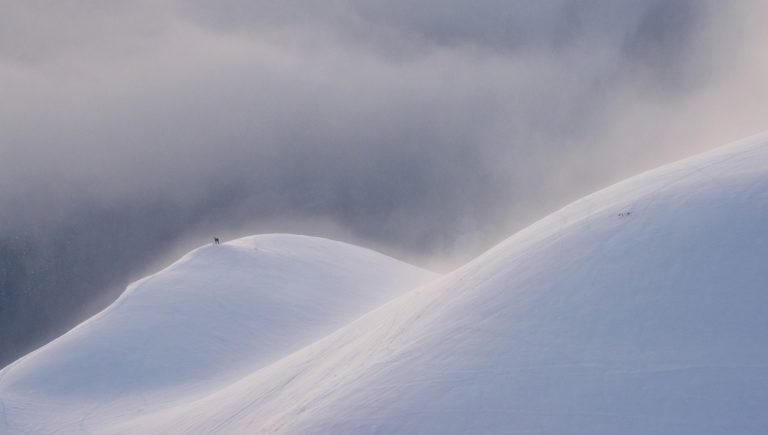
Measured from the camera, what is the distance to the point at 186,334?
68.6 ft

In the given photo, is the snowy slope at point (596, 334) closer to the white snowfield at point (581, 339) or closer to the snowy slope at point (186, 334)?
the white snowfield at point (581, 339)

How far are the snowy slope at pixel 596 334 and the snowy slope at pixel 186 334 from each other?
313 inches

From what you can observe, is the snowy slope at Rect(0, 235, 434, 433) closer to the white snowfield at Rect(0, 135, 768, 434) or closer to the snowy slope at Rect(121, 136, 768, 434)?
the white snowfield at Rect(0, 135, 768, 434)

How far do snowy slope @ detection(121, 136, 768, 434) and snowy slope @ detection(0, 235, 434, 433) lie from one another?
26.0ft

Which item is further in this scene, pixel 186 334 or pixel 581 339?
pixel 186 334

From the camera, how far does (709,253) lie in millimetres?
8609

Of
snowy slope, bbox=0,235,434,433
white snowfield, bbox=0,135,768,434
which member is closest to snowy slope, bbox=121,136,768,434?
white snowfield, bbox=0,135,768,434

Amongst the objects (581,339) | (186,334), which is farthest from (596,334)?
(186,334)

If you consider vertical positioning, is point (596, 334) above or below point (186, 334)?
below

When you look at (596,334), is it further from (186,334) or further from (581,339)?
(186,334)

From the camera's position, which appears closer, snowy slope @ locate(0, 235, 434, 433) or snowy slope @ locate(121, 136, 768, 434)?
snowy slope @ locate(121, 136, 768, 434)

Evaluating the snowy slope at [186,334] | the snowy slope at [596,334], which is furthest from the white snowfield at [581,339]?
the snowy slope at [186,334]

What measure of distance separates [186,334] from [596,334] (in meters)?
15.6

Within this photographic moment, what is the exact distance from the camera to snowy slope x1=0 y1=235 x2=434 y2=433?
18188mm
